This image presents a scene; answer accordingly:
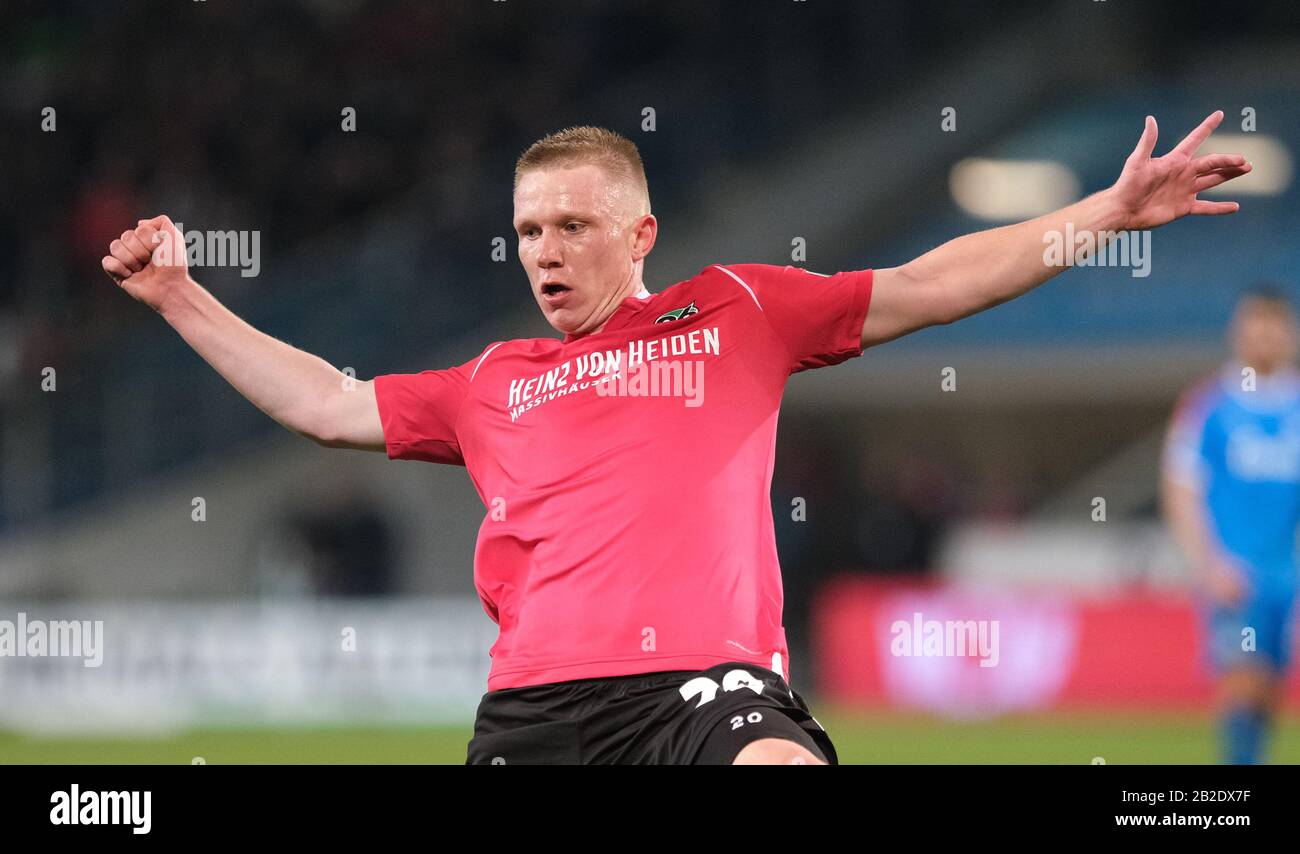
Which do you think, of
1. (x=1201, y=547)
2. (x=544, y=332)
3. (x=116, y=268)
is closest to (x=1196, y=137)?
(x=116, y=268)

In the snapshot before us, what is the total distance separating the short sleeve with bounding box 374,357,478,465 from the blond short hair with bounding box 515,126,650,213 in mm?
577

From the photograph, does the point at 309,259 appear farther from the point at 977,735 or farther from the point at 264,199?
the point at 977,735

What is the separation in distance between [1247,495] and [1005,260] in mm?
5497

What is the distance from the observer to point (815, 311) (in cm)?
414

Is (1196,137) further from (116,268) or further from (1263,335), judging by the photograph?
(1263,335)

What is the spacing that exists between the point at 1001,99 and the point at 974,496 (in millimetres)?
4614

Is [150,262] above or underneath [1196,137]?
underneath

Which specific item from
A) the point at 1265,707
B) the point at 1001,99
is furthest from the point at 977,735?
the point at 1001,99

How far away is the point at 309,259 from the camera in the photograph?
51.5 ft

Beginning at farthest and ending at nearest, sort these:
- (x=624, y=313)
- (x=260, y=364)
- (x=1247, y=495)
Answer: (x=1247, y=495) → (x=260, y=364) → (x=624, y=313)

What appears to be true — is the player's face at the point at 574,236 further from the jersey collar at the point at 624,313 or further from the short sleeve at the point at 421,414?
the short sleeve at the point at 421,414

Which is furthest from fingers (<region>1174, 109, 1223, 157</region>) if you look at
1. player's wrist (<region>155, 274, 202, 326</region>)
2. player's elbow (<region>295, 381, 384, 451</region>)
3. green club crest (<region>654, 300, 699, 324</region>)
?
player's wrist (<region>155, 274, 202, 326</region>)

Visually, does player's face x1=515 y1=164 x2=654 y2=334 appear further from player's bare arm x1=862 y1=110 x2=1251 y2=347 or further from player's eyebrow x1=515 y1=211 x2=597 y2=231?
player's bare arm x1=862 y1=110 x2=1251 y2=347

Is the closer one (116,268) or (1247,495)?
(116,268)
